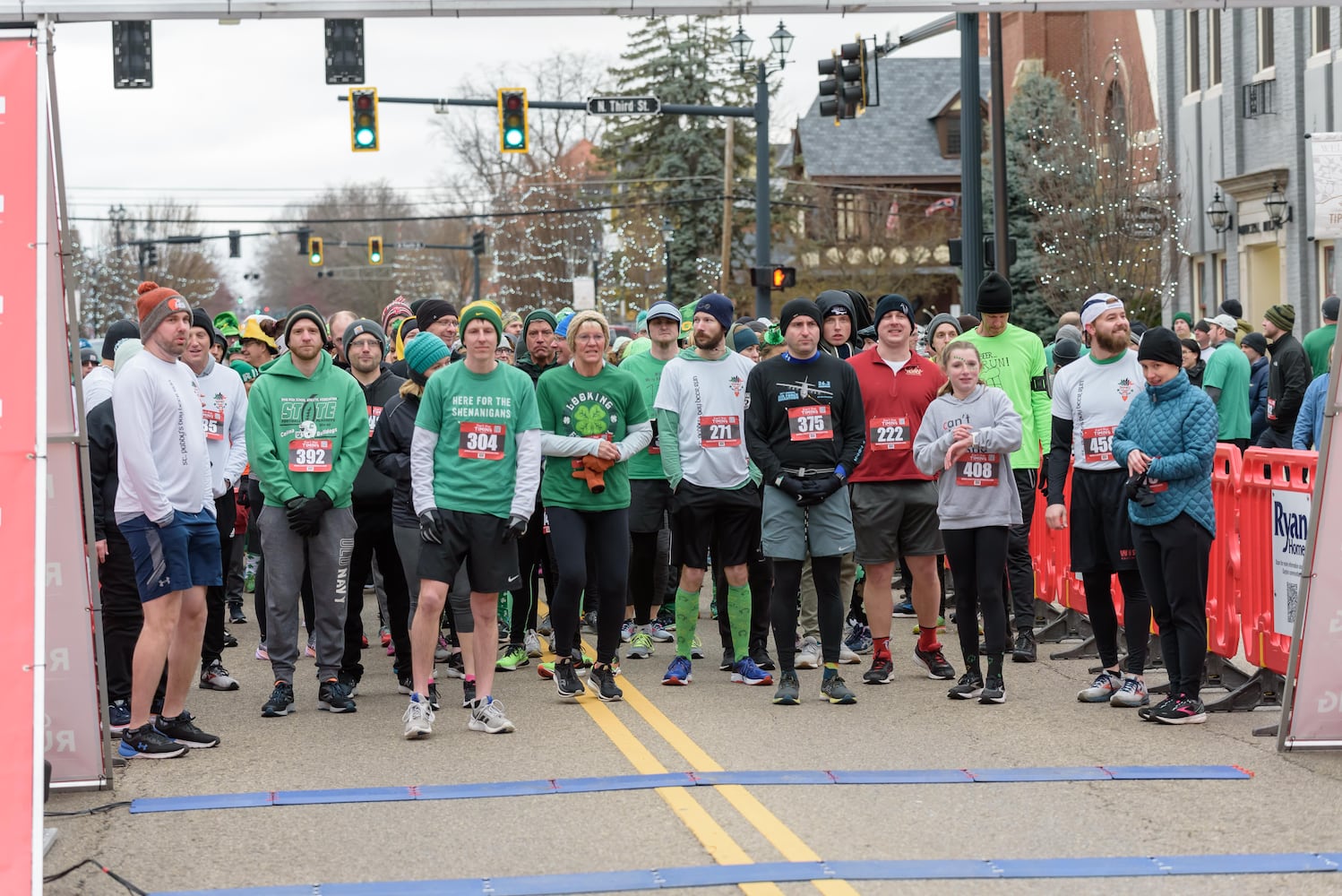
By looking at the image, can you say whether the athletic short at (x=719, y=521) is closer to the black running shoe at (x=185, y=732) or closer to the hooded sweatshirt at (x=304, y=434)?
the hooded sweatshirt at (x=304, y=434)

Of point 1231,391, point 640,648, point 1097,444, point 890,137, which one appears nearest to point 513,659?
point 640,648

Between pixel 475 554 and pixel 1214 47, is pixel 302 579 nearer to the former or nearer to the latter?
pixel 475 554

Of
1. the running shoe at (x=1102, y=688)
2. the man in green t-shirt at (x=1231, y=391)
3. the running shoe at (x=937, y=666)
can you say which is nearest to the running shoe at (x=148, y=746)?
the running shoe at (x=937, y=666)

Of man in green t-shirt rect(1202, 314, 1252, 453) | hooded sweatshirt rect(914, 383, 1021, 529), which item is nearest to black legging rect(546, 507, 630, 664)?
hooded sweatshirt rect(914, 383, 1021, 529)

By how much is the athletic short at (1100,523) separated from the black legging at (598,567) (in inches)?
99.5

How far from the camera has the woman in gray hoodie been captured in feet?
32.2

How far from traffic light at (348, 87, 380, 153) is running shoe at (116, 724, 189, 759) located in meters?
20.1

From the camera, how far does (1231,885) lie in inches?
236

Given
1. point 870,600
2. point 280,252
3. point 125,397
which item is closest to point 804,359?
point 870,600

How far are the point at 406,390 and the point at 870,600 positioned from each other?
3.00 m

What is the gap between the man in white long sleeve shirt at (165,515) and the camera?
8398mm

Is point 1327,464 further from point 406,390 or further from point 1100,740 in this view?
point 406,390

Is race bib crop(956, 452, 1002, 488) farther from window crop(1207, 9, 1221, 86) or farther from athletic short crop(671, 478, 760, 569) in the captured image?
window crop(1207, 9, 1221, 86)

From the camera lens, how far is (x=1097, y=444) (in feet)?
32.1
